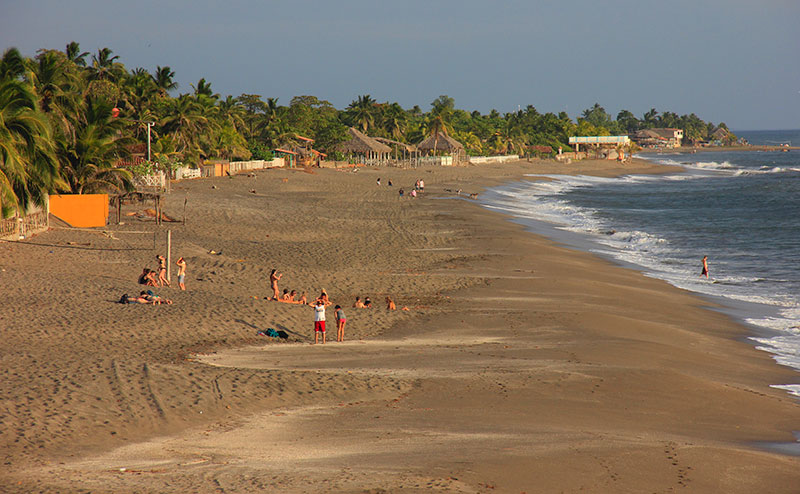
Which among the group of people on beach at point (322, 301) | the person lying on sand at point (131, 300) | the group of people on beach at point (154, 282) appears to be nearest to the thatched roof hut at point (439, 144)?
the group of people on beach at point (322, 301)

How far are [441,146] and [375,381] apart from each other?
93.0 metres

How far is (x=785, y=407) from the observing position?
13.3 m

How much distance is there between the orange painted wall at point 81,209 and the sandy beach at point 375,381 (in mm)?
2045

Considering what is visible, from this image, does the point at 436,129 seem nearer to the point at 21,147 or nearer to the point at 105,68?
the point at 105,68

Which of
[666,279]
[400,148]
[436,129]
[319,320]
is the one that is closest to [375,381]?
[319,320]

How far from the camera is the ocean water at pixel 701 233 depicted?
23.6m

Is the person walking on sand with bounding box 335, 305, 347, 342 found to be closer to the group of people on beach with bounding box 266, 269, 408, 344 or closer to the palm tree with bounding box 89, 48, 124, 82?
the group of people on beach with bounding box 266, 269, 408, 344

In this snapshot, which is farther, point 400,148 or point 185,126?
point 400,148

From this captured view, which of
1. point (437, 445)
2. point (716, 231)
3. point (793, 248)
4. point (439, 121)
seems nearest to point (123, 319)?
point (437, 445)

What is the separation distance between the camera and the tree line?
22.2 meters

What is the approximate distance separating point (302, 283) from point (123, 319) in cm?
709

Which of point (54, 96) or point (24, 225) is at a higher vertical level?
point (54, 96)

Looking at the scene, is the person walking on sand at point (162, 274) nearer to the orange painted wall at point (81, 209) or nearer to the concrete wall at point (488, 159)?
the orange painted wall at point (81, 209)

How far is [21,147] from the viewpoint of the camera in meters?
22.6
